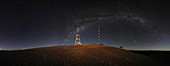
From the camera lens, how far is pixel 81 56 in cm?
2127

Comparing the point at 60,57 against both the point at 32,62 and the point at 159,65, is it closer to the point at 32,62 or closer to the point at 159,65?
the point at 32,62

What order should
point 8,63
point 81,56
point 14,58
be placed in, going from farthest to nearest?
1. point 81,56
2. point 14,58
3. point 8,63

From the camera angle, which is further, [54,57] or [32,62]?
[54,57]

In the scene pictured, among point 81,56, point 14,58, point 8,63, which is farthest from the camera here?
point 81,56

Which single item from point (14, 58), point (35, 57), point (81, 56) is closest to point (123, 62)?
point (81, 56)

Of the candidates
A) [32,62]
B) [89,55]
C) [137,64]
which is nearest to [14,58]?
[32,62]

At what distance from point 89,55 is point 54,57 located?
360 cm

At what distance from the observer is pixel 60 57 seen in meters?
20.4

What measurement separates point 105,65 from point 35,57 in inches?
255

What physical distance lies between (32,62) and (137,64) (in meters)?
9.55

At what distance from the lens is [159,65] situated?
2167 cm

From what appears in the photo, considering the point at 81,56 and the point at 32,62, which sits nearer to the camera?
the point at 32,62

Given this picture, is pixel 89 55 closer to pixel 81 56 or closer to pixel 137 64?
pixel 81 56

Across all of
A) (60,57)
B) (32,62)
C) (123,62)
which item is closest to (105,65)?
(123,62)
